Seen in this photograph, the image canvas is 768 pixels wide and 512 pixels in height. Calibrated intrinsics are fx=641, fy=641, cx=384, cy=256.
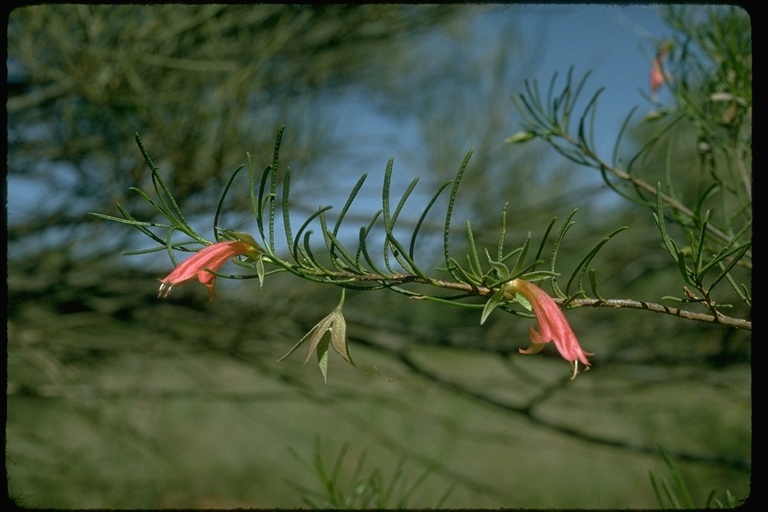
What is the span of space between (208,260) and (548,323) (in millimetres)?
124

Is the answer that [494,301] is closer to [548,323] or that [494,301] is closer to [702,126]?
[548,323]

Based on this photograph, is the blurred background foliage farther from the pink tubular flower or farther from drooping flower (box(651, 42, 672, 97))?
the pink tubular flower

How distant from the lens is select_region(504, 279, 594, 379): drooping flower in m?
0.22

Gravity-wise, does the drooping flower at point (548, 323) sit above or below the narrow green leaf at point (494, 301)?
below

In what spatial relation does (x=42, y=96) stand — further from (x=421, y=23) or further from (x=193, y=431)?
(x=193, y=431)

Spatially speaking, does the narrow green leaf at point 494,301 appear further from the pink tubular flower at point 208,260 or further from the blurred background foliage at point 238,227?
the blurred background foliage at point 238,227

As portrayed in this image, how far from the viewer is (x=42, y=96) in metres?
0.89

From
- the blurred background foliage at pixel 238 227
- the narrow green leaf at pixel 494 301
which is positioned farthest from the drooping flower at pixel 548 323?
the blurred background foliage at pixel 238 227

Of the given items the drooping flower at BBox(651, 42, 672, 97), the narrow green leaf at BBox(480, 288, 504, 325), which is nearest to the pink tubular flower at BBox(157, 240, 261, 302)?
the narrow green leaf at BBox(480, 288, 504, 325)

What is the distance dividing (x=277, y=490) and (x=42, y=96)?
8.13ft

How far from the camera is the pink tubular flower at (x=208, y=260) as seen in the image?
232 mm

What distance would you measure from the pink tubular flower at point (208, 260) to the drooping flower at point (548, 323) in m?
0.10
